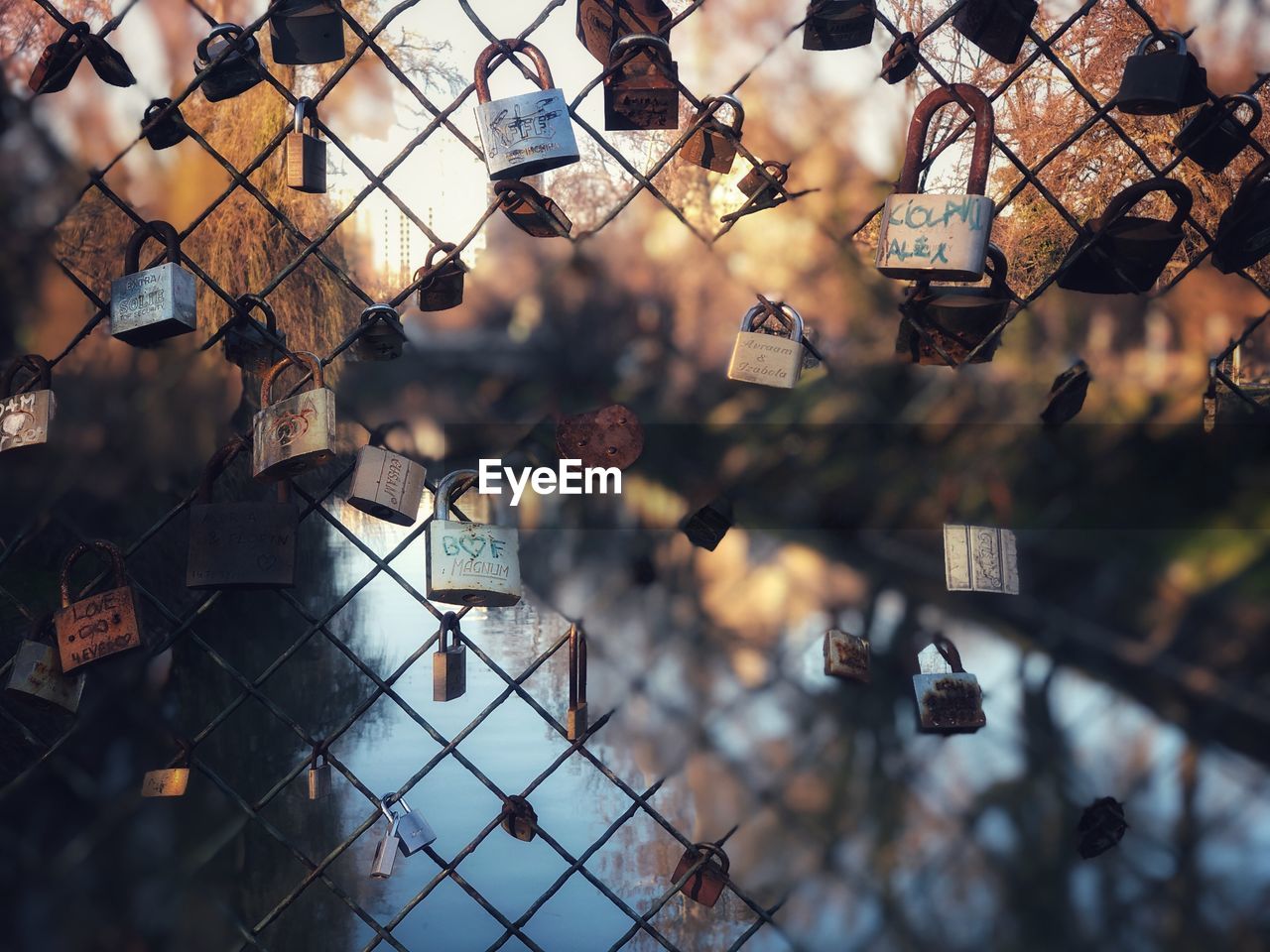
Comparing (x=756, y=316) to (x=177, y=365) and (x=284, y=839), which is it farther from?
(x=177, y=365)

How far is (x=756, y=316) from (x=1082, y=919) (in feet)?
4.18

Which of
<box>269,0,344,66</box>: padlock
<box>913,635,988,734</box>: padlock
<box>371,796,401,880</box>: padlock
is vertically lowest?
<box>371,796,401,880</box>: padlock

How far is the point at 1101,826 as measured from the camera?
1111 mm

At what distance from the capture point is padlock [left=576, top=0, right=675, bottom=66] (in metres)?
1.00

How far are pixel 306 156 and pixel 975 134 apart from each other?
2.06 feet

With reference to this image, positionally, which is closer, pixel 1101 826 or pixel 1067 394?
pixel 1067 394

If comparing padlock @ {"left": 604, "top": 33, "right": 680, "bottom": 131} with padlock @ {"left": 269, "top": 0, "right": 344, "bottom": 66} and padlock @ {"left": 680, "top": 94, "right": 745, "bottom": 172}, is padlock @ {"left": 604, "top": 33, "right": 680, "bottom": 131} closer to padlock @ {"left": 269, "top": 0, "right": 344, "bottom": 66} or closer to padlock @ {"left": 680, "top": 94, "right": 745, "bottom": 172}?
padlock @ {"left": 680, "top": 94, "right": 745, "bottom": 172}

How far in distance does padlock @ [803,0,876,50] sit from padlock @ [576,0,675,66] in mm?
140

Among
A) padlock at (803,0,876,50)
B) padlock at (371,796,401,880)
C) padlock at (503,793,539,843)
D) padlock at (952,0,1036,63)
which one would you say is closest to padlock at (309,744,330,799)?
padlock at (371,796,401,880)

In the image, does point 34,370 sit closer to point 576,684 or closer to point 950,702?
point 576,684

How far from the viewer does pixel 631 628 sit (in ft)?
5.24

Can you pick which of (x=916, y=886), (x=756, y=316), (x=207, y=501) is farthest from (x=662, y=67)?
(x=916, y=886)

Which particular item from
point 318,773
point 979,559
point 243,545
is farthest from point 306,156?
point 979,559

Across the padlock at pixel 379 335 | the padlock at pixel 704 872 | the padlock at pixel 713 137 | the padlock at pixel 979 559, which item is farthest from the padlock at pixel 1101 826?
the padlock at pixel 379 335
